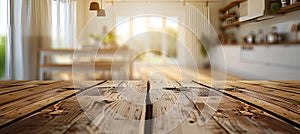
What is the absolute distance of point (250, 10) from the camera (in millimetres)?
1129

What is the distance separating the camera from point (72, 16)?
1.08 metres

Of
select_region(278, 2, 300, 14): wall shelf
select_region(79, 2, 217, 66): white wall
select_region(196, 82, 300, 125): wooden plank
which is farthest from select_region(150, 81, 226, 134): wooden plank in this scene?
select_region(278, 2, 300, 14): wall shelf

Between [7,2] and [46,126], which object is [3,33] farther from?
[46,126]

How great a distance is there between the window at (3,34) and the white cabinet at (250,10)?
0.97 meters

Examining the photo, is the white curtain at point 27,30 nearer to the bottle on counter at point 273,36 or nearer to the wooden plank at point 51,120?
the wooden plank at point 51,120

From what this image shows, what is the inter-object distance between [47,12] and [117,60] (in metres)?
1.49

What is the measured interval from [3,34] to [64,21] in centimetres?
43

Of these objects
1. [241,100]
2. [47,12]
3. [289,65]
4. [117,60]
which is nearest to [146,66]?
[117,60]

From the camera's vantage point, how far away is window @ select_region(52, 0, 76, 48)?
103cm

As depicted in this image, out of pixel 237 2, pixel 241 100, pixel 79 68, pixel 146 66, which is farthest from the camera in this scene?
pixel 146 66

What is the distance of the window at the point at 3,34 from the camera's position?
1.29m

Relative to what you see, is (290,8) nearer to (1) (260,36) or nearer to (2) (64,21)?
(2) (64,21)

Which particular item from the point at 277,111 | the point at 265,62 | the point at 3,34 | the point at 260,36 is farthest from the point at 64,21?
the point at 260,36

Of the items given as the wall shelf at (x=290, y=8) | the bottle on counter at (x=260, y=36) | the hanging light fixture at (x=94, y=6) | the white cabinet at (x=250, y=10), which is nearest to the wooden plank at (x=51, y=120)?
the hanging light fixture at (x=94, y=6)
